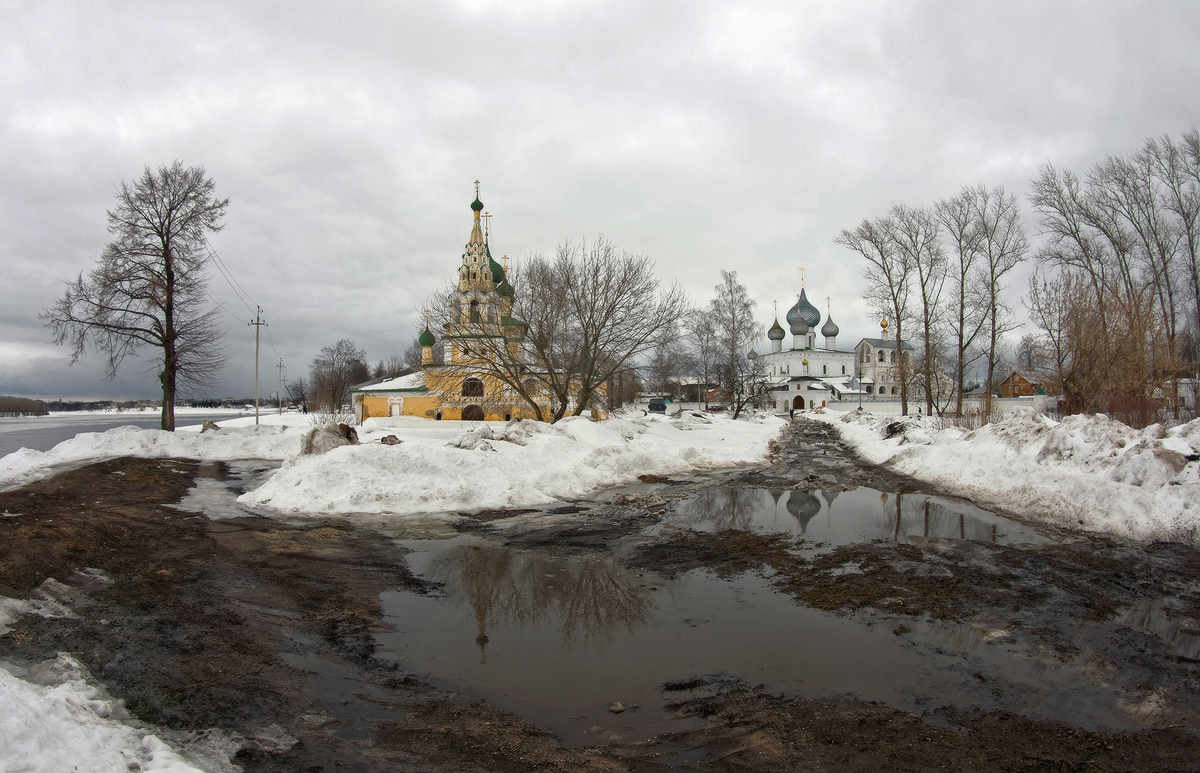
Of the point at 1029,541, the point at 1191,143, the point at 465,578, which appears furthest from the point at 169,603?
the point at 1191,143

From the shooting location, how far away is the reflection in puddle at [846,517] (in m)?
9.41

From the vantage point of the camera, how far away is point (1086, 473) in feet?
35.9

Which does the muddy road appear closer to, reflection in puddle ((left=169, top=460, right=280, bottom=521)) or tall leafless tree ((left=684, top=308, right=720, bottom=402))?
reflection in puddle ((left=169, top=460, right=280, bottom=521))

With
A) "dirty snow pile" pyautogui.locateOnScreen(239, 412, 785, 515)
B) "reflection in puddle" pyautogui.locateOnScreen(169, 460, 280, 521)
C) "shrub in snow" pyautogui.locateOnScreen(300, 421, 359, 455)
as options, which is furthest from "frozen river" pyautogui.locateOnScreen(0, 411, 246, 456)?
"dirty snow pile" pyautogui.locateOnScreen(239, 412, 785, 515)

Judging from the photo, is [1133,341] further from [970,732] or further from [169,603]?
[169,603]

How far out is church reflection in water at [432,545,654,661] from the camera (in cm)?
580

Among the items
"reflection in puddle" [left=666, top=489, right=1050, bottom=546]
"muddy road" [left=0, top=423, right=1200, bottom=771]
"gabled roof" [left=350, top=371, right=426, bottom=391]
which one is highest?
"gabled roof" [left=350, top=371, right=426, bottom=391]

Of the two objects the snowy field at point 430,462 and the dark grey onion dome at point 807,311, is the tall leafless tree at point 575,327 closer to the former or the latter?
the snowy field at point 430,462

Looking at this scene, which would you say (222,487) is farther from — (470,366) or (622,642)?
(622,642)

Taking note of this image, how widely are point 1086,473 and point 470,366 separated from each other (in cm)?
1874

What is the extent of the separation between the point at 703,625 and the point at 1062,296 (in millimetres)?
23176

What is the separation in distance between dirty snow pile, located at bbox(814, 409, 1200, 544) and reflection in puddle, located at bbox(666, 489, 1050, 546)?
3.28ft

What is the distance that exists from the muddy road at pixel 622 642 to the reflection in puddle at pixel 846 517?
16 centimetres

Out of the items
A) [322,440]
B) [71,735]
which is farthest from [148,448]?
[71,735]
